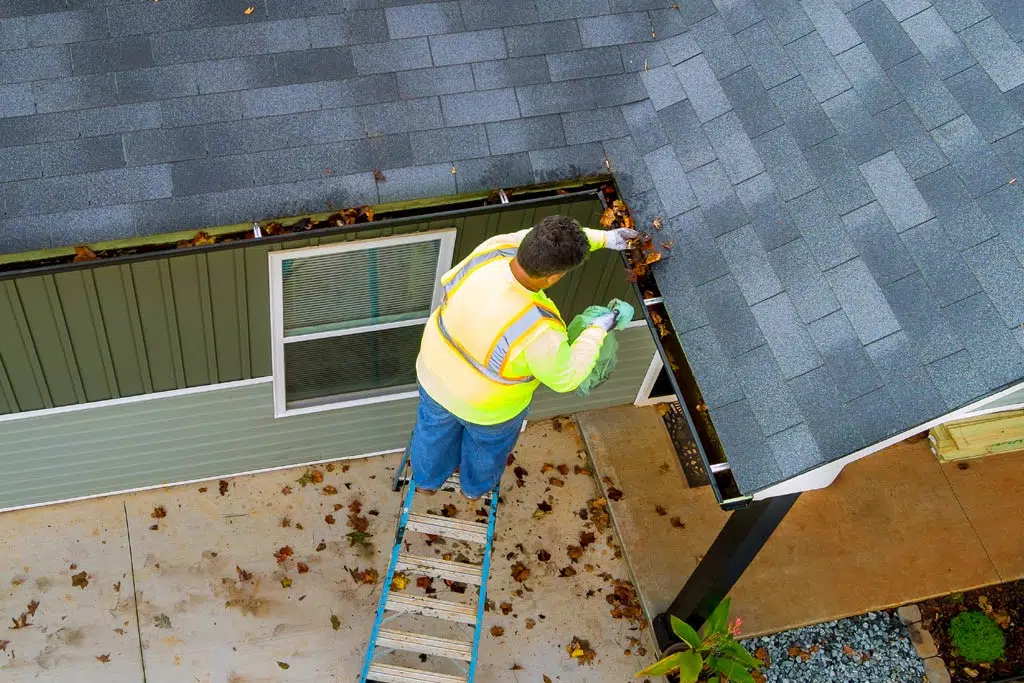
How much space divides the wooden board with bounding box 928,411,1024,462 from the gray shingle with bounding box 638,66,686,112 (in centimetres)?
414

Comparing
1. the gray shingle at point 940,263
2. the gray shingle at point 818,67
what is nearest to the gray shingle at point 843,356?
the gray shingle at point 940,263

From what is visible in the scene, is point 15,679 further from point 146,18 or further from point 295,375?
point 146,18

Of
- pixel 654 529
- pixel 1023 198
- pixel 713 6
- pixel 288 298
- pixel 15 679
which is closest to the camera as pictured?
pixel 1023 198

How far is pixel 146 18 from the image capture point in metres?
6.20

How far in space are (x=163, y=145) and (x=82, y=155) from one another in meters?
0.44

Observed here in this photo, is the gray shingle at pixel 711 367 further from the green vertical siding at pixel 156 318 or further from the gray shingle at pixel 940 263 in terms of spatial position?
the green vertical siding at pixel 156 318

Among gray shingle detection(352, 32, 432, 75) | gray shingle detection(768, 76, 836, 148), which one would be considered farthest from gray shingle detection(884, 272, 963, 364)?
gray shingle detection(352, 32, 432, 75)

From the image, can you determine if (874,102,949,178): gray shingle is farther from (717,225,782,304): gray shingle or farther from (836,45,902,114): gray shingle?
(717,225,782,304): gray shingle

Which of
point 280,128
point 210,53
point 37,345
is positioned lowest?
point 37,345

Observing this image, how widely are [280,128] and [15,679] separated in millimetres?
4452

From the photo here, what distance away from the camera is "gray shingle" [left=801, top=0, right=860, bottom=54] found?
5984mm

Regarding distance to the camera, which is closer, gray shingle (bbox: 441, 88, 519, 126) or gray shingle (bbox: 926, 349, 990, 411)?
gray shingle (bbox: 926, 349, 990, 411)

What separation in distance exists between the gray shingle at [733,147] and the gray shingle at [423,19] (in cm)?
169

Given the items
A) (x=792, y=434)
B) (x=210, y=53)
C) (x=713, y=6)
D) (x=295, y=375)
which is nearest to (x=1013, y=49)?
(x=713, y=6)
